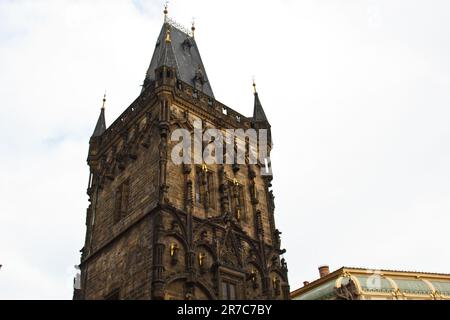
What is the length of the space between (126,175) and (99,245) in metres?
3.32

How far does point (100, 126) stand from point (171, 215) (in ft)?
35.7

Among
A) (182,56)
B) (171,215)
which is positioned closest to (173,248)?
(171,215)

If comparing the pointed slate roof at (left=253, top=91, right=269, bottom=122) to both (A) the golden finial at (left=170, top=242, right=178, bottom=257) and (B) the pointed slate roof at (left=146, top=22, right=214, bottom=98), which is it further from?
(A) the golden finial at (left=170, top=242, right=178, bottom=257)

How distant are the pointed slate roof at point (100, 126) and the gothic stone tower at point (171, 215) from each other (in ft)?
1.99

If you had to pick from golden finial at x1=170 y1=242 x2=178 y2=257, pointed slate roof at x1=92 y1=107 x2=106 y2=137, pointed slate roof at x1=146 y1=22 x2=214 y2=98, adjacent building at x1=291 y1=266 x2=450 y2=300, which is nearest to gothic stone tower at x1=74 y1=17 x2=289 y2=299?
golden finial at x1=170 y1=242 x2=178 y2=257

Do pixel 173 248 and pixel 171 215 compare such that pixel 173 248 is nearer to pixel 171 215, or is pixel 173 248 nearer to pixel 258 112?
pixel 171 215

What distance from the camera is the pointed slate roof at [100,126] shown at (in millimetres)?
27188

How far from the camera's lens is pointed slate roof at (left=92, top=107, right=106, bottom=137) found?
89.2 ft

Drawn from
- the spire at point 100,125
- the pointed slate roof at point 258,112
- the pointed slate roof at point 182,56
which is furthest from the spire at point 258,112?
the spire at point 100,125

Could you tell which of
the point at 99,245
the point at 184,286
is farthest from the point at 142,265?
the point at 99,245

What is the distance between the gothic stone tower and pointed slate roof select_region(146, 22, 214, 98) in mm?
2133

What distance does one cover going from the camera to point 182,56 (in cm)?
2917

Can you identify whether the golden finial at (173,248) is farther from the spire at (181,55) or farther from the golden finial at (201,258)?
the spire at (181,55)
